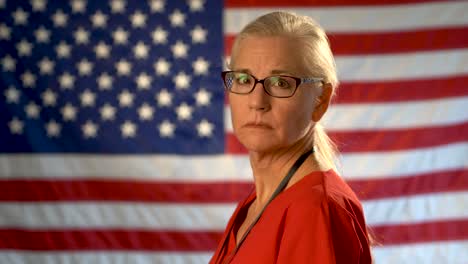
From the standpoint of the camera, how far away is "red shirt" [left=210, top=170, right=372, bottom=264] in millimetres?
931

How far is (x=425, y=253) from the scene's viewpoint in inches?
120

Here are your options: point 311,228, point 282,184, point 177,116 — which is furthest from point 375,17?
point 311,228

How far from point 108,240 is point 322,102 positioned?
2.07 m

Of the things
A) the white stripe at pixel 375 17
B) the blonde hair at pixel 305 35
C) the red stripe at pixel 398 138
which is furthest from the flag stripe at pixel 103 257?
the blonde hair at pixel 305 35

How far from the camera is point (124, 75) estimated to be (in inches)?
119

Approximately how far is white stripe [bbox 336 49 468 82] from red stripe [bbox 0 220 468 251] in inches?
25.7

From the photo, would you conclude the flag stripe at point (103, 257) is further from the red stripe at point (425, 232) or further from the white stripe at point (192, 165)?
the red stripe at point (425, 232)

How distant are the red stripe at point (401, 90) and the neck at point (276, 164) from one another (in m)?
1.81

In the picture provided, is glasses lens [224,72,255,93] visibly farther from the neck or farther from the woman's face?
the neck

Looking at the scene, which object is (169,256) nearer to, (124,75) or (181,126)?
(181,126)

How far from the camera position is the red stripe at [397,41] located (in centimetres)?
300

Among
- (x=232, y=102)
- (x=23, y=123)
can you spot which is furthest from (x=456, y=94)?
(x=232, y=102)

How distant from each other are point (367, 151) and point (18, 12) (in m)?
1.63

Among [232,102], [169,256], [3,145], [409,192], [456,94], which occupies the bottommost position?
[169,256]
